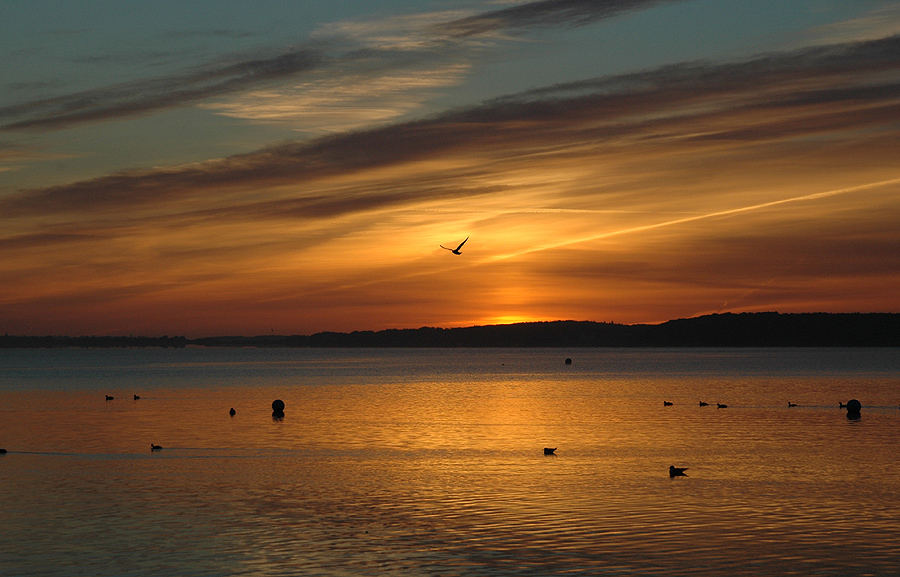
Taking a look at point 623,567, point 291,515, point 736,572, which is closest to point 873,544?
point 736,572

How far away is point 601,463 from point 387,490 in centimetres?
1246

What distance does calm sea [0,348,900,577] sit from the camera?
27.8m

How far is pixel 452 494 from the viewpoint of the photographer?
38844 millimetres

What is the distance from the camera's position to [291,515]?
114 ft

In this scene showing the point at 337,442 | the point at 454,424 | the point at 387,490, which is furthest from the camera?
the point at 454,424

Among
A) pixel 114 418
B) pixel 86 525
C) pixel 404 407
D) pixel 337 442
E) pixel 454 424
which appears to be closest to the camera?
pixel 86 525

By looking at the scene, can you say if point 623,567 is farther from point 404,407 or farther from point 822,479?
point 404,407

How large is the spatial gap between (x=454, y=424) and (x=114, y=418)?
1056 inches

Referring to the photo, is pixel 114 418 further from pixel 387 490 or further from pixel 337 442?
pixel 387 490

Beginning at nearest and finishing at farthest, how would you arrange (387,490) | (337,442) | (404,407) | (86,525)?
(86,525) → (387,490) → (337,442) → (404,407)

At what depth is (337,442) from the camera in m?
59.7

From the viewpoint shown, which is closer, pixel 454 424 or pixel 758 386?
pixel 454 424

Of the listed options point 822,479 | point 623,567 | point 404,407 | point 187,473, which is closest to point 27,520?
point 187,473

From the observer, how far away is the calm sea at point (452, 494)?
2780 centimetres
